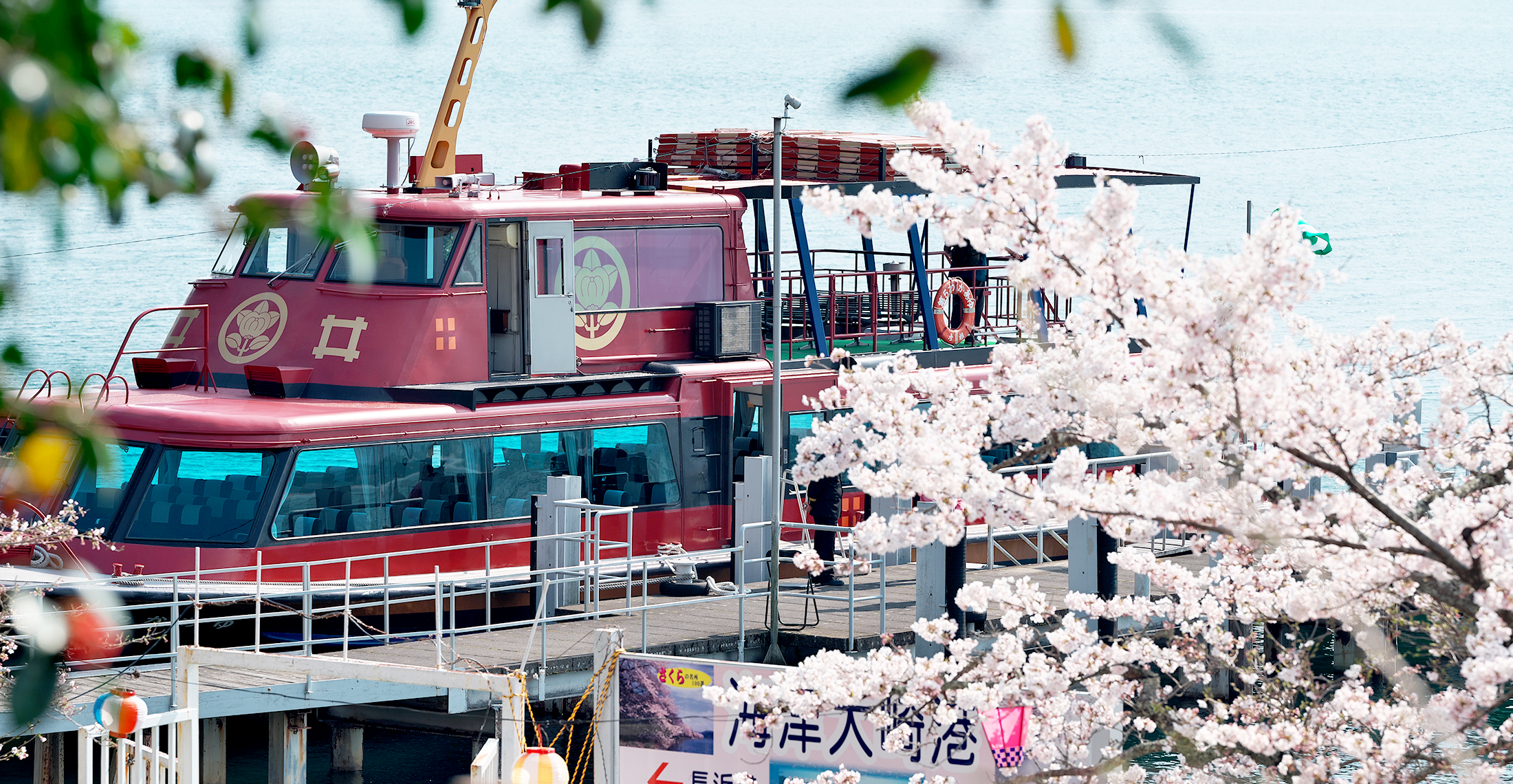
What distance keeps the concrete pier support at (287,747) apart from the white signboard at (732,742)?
3.75m

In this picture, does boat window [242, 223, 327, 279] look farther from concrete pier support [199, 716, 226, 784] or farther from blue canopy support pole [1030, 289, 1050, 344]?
blue canopy support pole [1030, 289, 1050, 344]

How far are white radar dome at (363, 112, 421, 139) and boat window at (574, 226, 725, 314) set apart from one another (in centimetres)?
208

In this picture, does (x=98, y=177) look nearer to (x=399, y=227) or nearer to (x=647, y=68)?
(x=399, y=227)

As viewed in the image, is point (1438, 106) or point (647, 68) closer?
point (1438, 106)

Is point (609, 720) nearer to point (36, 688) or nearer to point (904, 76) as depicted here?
point (36, 688)

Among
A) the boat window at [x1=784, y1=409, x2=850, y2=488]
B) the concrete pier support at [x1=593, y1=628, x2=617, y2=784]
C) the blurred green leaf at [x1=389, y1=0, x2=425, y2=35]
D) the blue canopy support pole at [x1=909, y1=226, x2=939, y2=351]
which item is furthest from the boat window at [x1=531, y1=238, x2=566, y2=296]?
the blurred green leaf at [x1=389, y1=0, x2=425, y2=35]

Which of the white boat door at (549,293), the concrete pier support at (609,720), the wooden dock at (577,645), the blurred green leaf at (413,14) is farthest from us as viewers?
the white boat door at (549,293)

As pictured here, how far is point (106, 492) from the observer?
1605 centimetres

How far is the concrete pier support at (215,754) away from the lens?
1653 centimetres

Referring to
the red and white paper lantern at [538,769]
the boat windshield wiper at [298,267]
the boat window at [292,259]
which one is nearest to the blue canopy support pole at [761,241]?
the boat window at [292,259]

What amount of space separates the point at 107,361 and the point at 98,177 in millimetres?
51828

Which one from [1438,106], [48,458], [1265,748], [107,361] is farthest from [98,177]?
[1438,106]

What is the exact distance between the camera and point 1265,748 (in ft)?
25.3

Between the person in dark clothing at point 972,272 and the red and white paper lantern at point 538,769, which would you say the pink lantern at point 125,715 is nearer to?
the red and white paper lantern at point 538,769
